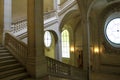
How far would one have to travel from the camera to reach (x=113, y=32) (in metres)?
15.9

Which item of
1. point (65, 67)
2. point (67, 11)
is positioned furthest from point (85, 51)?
point (67, 11)

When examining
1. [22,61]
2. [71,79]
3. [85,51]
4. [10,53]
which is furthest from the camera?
[85,51]

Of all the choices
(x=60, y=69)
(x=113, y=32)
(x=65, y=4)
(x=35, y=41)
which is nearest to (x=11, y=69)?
(x=35, y=41)

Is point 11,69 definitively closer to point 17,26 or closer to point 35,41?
point 35,41

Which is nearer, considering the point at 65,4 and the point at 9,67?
the point at 9,67

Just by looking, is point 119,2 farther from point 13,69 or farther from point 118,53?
point 13,69

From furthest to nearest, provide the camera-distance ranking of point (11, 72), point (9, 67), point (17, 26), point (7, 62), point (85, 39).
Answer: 1. point (85, 39)
2. point (17, 26)
3. point (7, 62)
4. point (9, 67)
5. point (11, 72)

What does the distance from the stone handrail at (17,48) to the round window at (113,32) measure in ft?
A: 32.9

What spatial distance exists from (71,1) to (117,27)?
4850 millimetres

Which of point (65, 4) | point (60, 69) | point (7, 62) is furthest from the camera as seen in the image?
point (65, 4)

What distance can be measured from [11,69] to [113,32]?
11.5 metres

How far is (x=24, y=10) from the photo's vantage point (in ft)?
50.1

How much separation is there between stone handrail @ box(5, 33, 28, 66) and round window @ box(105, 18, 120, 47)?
32.9 feet

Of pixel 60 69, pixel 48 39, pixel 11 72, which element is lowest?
pixel 60 69
